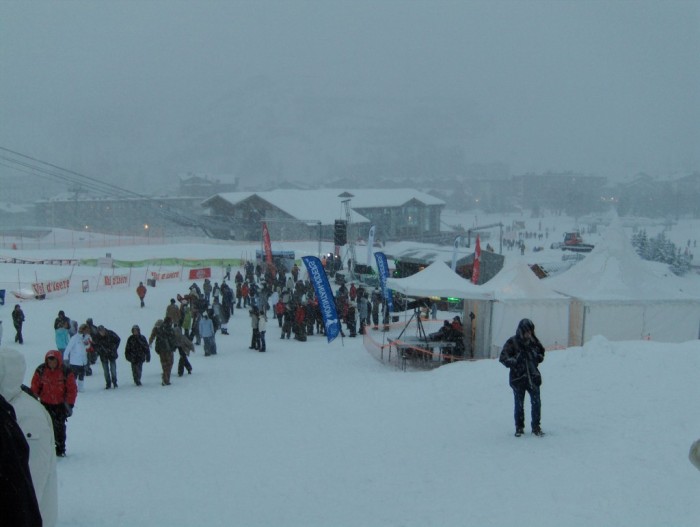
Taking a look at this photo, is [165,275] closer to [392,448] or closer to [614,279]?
[614,279]

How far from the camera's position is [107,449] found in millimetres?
6812

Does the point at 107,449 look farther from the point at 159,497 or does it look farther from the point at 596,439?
the point at 596,439

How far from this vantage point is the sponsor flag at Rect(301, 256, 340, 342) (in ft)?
47.4

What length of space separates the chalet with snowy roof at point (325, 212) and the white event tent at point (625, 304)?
31403 millimetres

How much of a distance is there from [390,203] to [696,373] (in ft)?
186

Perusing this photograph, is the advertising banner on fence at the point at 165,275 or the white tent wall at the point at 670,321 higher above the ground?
the advertising banner on fence at the point at 165,275

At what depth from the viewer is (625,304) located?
529 inches

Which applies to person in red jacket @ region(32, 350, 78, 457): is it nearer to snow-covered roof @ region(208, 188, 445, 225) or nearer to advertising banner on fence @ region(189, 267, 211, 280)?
advertising banner on fence @ region(189, 267, 211, 280)

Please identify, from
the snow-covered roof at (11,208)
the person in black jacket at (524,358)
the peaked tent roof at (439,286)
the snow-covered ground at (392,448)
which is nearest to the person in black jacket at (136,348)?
the snow-covered ground at (392,448)

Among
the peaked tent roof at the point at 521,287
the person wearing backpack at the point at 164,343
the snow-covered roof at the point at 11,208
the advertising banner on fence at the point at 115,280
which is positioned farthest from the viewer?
the snow-covered roof at the point at 11,208

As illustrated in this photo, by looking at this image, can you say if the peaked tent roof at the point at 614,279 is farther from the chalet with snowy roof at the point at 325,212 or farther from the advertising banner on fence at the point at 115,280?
the chalet with snowy roof at the point at 325,212

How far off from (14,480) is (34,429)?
987 mm

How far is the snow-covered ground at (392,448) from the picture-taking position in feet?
15.6

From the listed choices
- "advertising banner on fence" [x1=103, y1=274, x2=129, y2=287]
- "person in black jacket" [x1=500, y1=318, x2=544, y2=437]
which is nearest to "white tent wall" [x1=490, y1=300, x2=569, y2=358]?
"person in black jacket" [x1=500, y1=318, x2=544, y2=437]
